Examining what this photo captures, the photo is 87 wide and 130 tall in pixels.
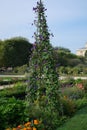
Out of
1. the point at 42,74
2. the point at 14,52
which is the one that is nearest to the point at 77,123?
the point at 42,74

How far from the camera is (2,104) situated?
10219mm

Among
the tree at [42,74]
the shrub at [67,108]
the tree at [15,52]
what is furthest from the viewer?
the tree at [15,52]

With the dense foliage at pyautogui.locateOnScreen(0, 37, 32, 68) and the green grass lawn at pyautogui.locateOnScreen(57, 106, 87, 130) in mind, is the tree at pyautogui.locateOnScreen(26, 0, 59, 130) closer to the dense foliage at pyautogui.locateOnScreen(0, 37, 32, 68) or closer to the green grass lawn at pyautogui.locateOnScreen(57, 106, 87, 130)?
the green grass lawn at pyautogui.locateOnScreen(57, 106, 87, 130)

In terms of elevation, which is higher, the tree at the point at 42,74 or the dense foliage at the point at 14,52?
the dense foliage at the point at 14,52

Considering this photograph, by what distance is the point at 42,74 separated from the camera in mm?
12484

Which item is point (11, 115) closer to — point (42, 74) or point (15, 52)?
point (42, 74)

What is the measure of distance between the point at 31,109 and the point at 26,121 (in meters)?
0.93

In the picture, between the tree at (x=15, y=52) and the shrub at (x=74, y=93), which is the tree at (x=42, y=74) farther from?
the tree at (x=15, y=52)

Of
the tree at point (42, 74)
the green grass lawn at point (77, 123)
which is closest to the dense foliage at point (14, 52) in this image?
the tree at point (42, 74)

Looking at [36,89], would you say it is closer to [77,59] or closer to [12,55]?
[12,55]

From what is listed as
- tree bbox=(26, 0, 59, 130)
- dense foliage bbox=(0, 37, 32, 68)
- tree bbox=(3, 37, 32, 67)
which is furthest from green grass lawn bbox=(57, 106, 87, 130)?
tree bbox=(3, 37, 32, 67)

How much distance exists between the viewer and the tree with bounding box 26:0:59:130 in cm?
1160

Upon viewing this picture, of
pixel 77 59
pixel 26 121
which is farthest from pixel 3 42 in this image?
pixel 26 121

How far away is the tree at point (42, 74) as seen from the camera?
11602 mm
